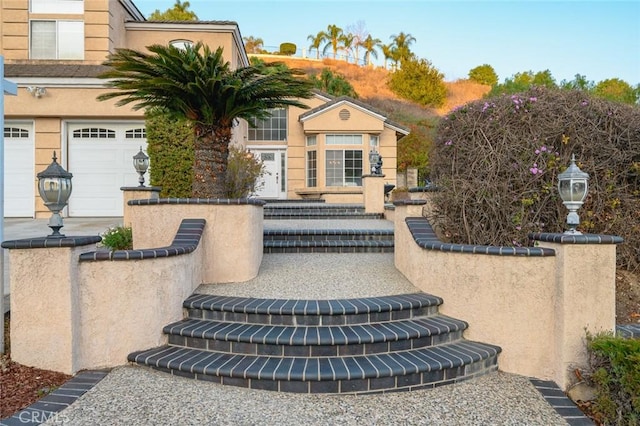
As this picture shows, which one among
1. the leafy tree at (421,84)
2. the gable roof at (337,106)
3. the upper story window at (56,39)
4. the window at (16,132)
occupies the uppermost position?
the leafy tree at (421,84)

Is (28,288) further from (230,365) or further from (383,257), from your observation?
(383,257)

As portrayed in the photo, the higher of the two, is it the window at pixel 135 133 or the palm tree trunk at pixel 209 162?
the window at pixel 135 133

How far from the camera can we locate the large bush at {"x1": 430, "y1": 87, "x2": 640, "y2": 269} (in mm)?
5336

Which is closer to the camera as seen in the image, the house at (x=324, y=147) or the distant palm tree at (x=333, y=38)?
A: the house at (x=324, y=147)

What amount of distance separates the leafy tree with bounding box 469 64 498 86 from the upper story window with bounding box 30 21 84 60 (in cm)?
4359

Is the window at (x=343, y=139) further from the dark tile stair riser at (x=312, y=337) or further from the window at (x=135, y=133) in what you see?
the dark tile stair riser at (x=312, y=337)

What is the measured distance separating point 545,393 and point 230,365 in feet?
9.41

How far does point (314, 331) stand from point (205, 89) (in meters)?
A: 3.43

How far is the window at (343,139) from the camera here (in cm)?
1752

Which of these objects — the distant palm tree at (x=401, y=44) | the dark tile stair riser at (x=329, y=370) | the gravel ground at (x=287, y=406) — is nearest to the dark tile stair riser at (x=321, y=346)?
the dark tile stair riser at (x=329, y=370)

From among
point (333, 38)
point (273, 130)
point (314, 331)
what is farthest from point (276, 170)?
point (333, 38)

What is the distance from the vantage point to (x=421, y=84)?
39.4 meters

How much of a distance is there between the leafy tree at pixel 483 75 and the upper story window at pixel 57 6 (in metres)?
43.4

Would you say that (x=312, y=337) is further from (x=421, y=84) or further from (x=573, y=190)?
(x=421, y=84)
